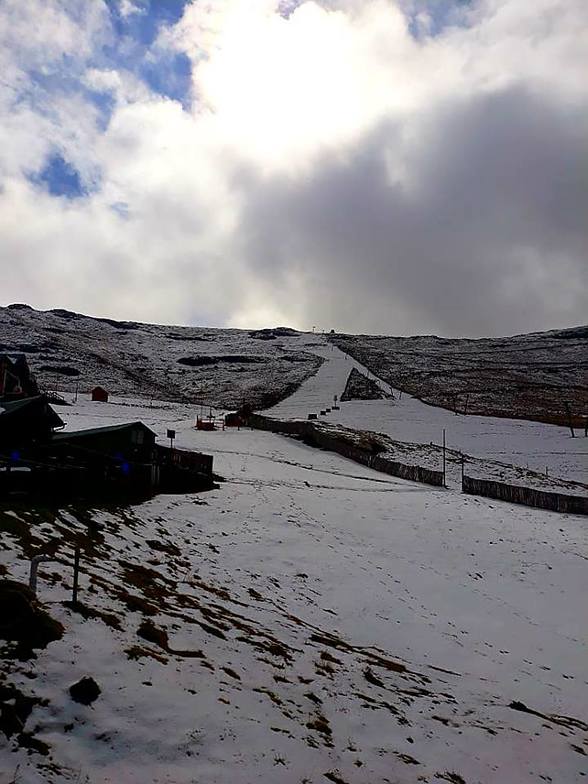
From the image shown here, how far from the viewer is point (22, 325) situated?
5655 inches

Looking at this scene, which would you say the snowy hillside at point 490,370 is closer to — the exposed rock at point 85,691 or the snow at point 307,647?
the snow at point 307,647

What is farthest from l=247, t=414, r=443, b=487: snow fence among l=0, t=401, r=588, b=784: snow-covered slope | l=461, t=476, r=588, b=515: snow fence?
l=0, t=401, r=588, b=784: snow-covered slope

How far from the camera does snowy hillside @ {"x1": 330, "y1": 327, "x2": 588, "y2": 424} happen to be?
264 ft

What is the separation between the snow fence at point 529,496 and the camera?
27834mm

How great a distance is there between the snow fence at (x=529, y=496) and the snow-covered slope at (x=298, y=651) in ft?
18.7

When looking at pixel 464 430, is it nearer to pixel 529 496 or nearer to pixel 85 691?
pixel 529 496

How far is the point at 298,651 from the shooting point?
32.5 feet

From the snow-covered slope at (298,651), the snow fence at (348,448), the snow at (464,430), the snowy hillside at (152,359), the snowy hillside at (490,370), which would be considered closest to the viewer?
the snow-covered slope at (298,651)

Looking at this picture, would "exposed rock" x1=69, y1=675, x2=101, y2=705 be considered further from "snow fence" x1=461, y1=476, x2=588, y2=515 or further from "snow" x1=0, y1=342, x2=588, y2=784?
"snow fence" x1=461, y1=476, x2=588, y2=515

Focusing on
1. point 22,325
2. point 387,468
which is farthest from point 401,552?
point 22,325

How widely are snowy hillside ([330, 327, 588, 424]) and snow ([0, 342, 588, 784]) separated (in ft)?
167

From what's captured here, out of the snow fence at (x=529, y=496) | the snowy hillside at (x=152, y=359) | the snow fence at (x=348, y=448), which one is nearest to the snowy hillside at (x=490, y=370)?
the snowy hillside at (x=152, y=359)

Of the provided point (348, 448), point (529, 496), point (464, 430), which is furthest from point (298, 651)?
point (464, 430)

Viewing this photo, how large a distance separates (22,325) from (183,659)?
15606cm
